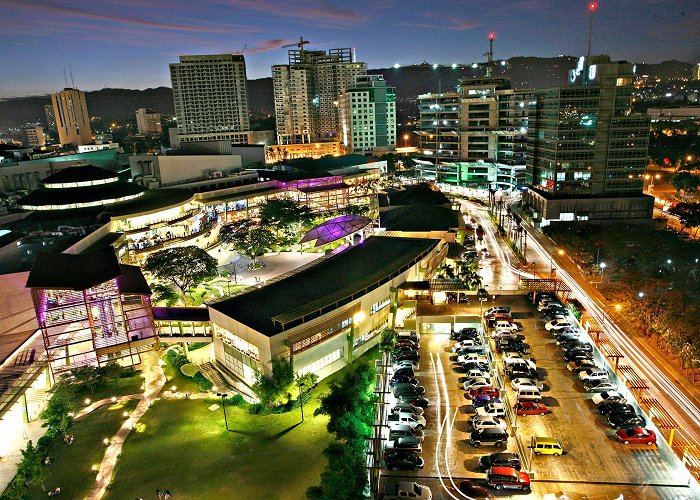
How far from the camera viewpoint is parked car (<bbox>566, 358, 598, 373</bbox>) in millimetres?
31047

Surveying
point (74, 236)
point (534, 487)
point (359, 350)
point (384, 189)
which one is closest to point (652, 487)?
point (534, 487)

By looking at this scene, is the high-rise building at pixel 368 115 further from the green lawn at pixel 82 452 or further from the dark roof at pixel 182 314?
the green lawn at pixel 82 452

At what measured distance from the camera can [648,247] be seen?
54.0m

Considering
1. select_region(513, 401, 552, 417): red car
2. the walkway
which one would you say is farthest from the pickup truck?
the walkway

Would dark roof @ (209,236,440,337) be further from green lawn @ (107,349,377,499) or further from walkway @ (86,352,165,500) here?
walkway @ (86,352,165,500)

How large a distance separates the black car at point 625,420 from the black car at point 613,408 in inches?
12.4

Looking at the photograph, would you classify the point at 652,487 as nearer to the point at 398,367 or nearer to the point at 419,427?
the point at 419,427

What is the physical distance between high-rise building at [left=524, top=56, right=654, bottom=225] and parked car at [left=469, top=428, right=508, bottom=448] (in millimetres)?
53893

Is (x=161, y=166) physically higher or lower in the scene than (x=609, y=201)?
higher

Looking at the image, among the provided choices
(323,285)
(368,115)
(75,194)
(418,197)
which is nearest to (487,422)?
(323,285)

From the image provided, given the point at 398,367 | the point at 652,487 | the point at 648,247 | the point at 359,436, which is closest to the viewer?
the point at 652,487

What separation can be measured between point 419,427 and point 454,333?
491 inches

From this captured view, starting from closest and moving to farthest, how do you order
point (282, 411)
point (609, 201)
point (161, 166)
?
1. point (282, 411)
2. point (609, 201)
3. point (161, 166)

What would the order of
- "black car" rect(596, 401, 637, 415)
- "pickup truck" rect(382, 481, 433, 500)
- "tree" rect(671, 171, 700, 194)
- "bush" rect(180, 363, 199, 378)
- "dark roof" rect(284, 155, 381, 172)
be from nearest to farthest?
"pickup truck" rect(382, 481, 433, 500)
"black car" rect(596, 401, 637, 415)
"bush" rect(180, 363, 199, 378)
"tree" rect(671, 171, 700, 194)
"dark roof" rect(284, 155, 381, 172)
